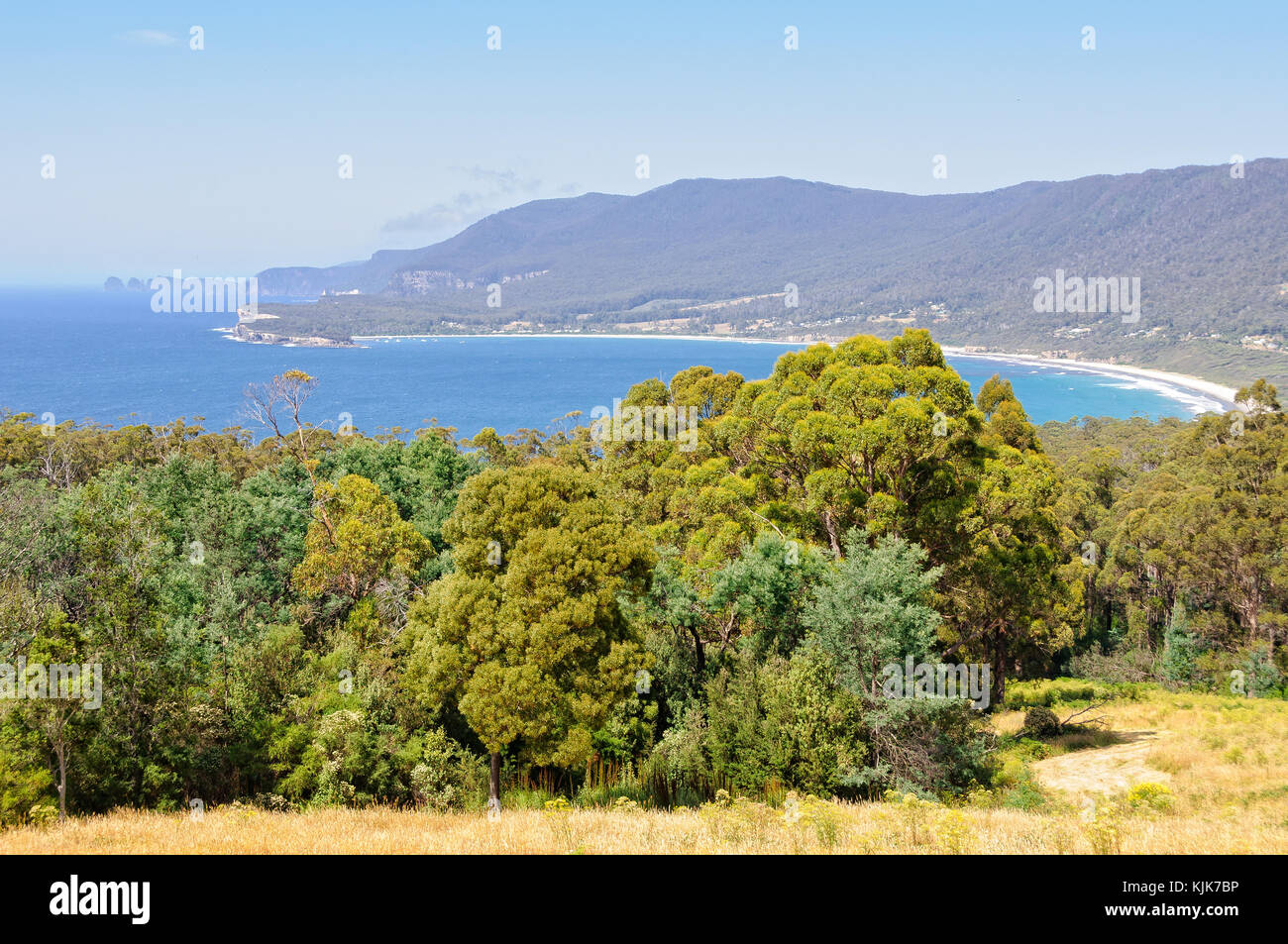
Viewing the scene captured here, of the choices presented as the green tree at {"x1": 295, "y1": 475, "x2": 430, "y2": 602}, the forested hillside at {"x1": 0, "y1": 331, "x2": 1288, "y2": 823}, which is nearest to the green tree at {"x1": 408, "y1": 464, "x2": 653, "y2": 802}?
the forested hillside at {"x1": 0, "y1": 331, "x2": 1288, "y2": 823}

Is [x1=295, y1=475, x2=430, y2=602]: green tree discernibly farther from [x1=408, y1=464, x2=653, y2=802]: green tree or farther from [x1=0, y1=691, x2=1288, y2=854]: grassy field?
[x1=0, y1=691, x2=1288, y2=854]: grassy field

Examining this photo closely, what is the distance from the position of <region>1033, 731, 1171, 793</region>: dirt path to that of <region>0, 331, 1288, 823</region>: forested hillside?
4.46 ft

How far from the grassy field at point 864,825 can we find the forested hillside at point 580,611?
231 centimetres

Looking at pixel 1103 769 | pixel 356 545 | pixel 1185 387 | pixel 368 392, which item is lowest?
pixel 1103 769

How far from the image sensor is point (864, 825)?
1161cm

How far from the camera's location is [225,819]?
13117mm

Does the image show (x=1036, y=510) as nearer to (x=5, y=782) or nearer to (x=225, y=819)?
(x=225, y=819)

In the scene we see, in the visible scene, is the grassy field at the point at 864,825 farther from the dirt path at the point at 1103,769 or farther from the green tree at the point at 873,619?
the green tree at the point at 873,619

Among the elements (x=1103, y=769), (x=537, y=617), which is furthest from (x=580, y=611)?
(x=1103, y=769)

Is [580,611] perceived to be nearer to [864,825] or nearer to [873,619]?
[873,619]

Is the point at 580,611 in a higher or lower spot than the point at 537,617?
higher

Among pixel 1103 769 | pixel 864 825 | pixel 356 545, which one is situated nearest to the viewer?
pixel 864 825

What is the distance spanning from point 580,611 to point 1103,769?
13.1 m
